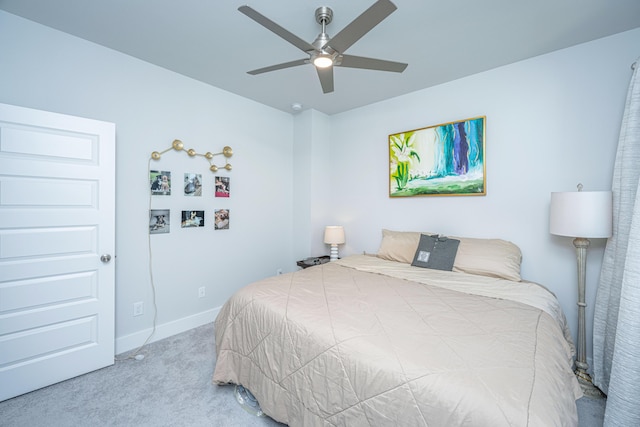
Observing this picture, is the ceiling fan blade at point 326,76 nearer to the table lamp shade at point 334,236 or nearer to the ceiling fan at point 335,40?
the ceiling fan at point 335,40

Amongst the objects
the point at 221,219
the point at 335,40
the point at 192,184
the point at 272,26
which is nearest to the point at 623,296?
the point at 335,40

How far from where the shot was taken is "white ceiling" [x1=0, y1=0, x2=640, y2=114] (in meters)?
1.73

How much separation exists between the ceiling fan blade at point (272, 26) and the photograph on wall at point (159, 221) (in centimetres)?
195

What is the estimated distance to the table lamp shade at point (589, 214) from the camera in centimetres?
177

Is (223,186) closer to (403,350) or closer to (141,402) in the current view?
(141,402)

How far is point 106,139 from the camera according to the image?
6.81ft

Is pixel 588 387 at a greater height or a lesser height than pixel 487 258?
lesser

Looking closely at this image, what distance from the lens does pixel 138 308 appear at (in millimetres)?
2418

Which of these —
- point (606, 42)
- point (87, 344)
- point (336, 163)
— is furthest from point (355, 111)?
point (87, 344)

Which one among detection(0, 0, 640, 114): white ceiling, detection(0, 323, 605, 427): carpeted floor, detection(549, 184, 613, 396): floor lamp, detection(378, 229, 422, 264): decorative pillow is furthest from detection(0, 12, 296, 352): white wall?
detection(549, 184, 613, 396): floor lamp

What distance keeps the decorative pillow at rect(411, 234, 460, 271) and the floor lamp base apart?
110 cm

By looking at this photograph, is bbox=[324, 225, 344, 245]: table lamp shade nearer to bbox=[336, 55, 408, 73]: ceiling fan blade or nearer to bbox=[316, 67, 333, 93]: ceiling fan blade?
bbox=[316, 67, 333, 93]: ceiling fan blade

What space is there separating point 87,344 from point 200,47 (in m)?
2.55

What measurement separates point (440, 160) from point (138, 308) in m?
3.32
